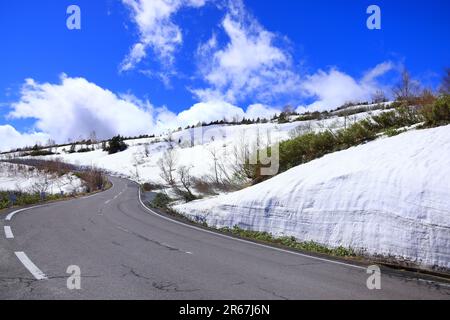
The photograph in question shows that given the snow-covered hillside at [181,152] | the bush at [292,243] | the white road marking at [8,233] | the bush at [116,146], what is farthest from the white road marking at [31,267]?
the bush at [116,146]

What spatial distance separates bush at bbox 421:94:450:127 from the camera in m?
15.5

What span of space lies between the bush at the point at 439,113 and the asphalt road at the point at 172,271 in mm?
9045

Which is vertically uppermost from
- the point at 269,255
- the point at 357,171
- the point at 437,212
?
the point at 357,171

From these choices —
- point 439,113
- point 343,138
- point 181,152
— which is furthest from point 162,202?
point 181,152

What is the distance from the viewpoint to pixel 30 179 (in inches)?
2579

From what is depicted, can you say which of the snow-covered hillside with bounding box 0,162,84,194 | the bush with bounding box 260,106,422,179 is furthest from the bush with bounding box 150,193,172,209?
the snow-covered hillside with bounding box 0,162,84,194

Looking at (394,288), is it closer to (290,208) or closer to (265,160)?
(290,208)

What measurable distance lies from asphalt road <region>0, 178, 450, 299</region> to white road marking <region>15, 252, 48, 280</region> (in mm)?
15

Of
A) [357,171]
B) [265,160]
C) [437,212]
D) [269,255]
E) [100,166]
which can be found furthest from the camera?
[100,166]

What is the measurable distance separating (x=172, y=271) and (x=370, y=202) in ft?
20.2

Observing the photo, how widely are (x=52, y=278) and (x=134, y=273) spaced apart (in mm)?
1331

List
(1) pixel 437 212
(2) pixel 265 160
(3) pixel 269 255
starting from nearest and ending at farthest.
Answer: (1) pixel 437 212 < (3) pixel 269 255 < (2) pixel 265 160

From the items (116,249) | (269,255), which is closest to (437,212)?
(269,255)

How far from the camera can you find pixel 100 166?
87.8 m
